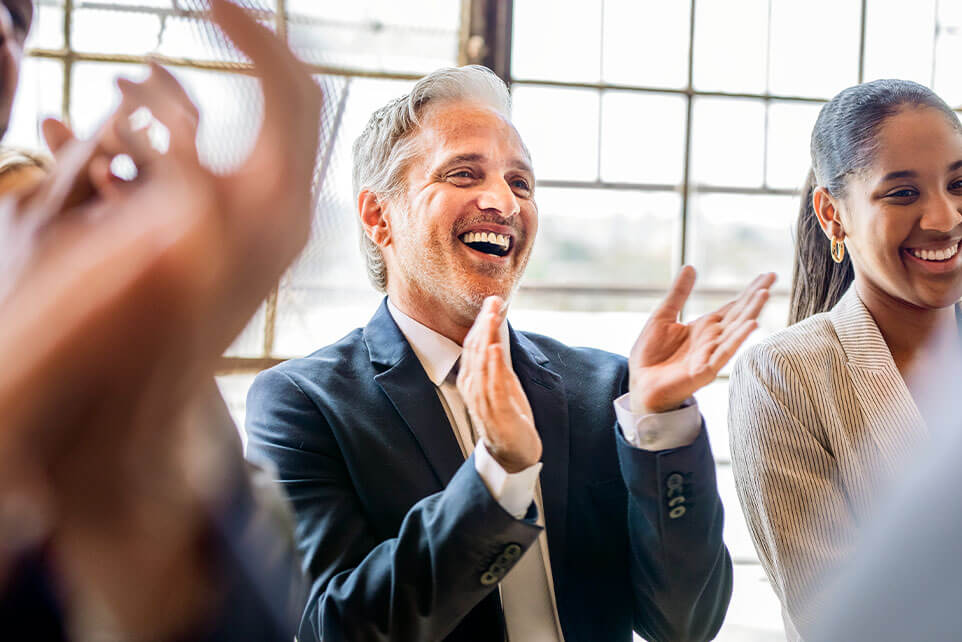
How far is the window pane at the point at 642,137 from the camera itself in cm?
242

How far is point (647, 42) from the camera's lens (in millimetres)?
2432

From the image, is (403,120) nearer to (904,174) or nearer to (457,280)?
(457,280)

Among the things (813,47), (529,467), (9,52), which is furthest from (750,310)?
(813,47)

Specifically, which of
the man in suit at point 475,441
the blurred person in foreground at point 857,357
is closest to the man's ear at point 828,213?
the blurred person in foreground at point 857,357

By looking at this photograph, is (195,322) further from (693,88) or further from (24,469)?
(693,88)

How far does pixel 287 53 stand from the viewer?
0.90 feet

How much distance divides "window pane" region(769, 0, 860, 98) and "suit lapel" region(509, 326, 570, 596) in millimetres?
1777

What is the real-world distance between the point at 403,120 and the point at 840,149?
737 millimetres

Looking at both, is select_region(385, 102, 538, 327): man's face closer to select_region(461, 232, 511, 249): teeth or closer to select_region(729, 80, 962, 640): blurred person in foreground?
select_region(461, 232, 511, 249): teeth

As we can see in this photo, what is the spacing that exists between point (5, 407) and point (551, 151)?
2.21 metres

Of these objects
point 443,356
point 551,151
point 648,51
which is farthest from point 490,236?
point 648,51

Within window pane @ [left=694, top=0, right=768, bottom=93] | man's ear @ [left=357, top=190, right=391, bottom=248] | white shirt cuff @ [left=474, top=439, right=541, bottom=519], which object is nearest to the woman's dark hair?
man's ear @ [left=357, top=190, right=391, bottom=248]

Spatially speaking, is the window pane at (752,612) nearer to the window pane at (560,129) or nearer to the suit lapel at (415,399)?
Answer: the window pane at (560,129)

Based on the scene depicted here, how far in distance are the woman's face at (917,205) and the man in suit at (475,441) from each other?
0.49 m
